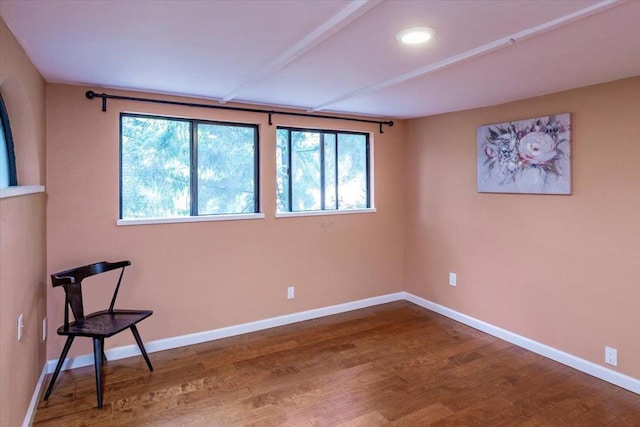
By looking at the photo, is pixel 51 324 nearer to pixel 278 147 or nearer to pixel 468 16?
pixel 278 147

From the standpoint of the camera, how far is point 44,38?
2.00 m

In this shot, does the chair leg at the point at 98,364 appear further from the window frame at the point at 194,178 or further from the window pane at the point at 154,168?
the window pane at the point at 154,168

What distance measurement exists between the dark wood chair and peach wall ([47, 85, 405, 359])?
0.73 feet

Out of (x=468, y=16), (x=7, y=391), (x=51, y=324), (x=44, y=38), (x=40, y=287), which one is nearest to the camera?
(x=468, y=16)

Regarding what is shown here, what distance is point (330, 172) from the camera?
14.1ft

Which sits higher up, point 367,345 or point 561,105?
point 561,105

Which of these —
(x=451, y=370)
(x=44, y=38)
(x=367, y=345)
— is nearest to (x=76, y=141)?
(x=44, y=38)

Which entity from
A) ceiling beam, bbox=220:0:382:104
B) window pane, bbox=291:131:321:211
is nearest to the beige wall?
ceiling beam, bbox=220:0:382:104

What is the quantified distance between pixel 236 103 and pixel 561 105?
2750mm

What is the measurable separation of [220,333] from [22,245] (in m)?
1.84

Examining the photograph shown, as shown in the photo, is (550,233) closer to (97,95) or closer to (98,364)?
(98,364)

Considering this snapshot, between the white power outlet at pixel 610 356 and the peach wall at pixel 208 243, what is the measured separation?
87.9 inches

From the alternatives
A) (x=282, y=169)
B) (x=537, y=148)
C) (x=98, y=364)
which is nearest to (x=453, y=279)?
(x=537, y=148)

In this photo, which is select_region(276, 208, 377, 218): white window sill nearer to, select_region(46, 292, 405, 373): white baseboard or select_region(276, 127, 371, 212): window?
select_region(276, 127, 371, 212): window
